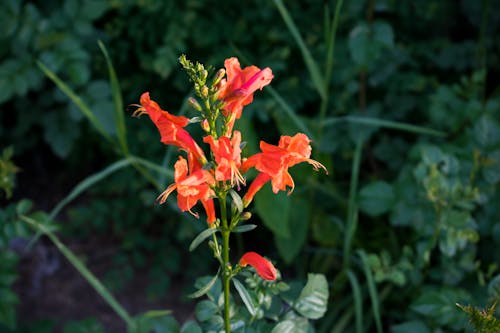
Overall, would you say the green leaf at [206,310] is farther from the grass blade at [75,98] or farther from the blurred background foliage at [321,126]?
the grass blade at [75,98]

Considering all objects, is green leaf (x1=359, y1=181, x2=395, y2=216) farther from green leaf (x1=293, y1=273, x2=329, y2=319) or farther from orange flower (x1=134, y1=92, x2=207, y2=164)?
orange flower (x1=134, y1=92, x2=207, y2=164)

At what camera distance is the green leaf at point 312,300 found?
1.48m

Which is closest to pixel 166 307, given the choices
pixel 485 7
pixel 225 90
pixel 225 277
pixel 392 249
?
pixel 392 249

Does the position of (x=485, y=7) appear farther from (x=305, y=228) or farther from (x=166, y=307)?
(x=166, y=307)

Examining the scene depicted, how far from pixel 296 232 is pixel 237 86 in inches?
51.1

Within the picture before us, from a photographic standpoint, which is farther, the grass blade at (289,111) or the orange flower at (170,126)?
the grass blade at (289,111)

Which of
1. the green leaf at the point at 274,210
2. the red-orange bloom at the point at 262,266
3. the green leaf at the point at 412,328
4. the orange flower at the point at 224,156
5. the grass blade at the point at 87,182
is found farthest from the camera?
the green leaf at the point at 274,210

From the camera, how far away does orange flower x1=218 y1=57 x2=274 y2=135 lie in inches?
46.6

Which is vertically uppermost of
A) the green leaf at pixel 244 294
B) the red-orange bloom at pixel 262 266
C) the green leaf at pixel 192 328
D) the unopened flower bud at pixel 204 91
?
the unopened flower bud at pixel 204 91

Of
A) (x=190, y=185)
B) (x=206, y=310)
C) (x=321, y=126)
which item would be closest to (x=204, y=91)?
(x=190, y=185)

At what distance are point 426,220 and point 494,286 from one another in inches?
22.1

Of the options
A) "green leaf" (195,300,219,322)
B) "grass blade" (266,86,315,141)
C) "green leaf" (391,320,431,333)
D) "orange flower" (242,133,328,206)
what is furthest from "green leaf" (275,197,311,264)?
"orange flower" (242,133,328,206)

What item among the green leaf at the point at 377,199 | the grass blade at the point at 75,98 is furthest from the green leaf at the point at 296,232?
the grass blade at the point at 75,98

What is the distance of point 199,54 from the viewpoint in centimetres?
267
